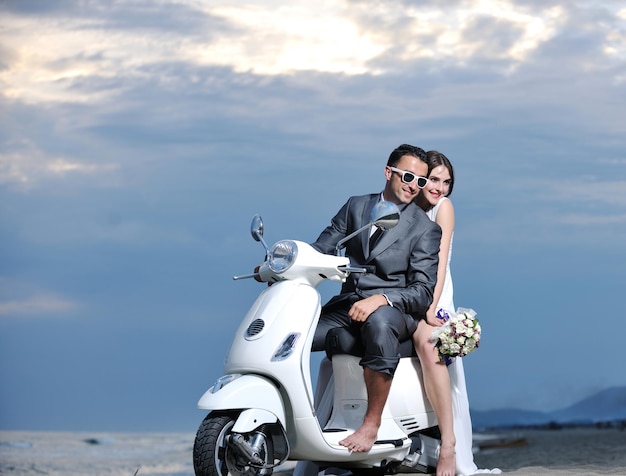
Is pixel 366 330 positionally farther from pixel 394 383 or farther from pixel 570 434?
pixel 570 434

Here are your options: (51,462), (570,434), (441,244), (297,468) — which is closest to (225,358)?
(297,468)

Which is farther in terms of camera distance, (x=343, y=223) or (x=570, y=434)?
(x=570, y=434)

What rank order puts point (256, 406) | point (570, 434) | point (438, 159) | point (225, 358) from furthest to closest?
1. point (570, 434)
2. point (438, 159)
3. point (225, 358)
4. point (256, 406)

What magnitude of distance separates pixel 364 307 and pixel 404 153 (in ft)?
2.98

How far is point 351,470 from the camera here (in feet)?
17.9

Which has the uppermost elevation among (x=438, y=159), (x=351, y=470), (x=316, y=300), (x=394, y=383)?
(x=438, y=159)

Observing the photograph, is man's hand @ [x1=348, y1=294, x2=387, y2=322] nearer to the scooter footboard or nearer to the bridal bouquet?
the scooter footboard

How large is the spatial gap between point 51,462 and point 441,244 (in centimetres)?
566

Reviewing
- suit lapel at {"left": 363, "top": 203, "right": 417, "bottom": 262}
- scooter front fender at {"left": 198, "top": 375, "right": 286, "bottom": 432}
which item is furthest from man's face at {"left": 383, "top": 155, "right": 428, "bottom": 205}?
scooter front fender at {"left": 198, "top": 375, "right": 286, "bottom": 432}

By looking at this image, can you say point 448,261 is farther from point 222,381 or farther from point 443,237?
point 222,381

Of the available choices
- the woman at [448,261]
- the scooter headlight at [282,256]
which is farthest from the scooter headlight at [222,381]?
the woman at [448,261]

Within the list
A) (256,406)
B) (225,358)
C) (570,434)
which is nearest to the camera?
(256,406)

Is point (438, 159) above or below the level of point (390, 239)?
above

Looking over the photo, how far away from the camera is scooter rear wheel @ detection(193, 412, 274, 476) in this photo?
4363mm
